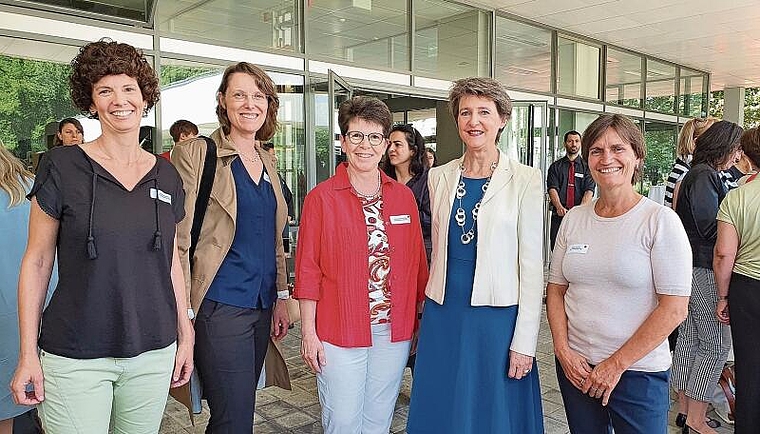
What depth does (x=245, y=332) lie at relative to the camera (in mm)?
2195

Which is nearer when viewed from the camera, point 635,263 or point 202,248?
point 635,263

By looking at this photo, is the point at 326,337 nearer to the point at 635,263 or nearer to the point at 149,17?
the point at 635,263

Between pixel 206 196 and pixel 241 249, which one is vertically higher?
pixel 206 196

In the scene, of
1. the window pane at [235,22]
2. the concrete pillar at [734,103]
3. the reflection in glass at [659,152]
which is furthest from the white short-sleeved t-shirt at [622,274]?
the concrete pillar at [734,103]

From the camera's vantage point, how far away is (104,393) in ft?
5.45

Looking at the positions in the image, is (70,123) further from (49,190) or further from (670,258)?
(670,258)

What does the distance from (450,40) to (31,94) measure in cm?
557

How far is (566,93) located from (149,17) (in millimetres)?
7297

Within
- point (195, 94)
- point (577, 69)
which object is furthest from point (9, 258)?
point (577, 69)

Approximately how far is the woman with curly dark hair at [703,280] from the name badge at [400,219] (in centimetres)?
197

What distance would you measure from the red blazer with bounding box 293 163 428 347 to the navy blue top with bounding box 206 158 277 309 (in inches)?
5.3

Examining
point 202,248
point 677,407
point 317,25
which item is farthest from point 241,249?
point 317,25

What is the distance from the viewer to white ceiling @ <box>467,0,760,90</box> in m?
8.23

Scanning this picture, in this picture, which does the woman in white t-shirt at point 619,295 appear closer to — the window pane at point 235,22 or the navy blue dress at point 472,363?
the navy blue dress at point 472,363
